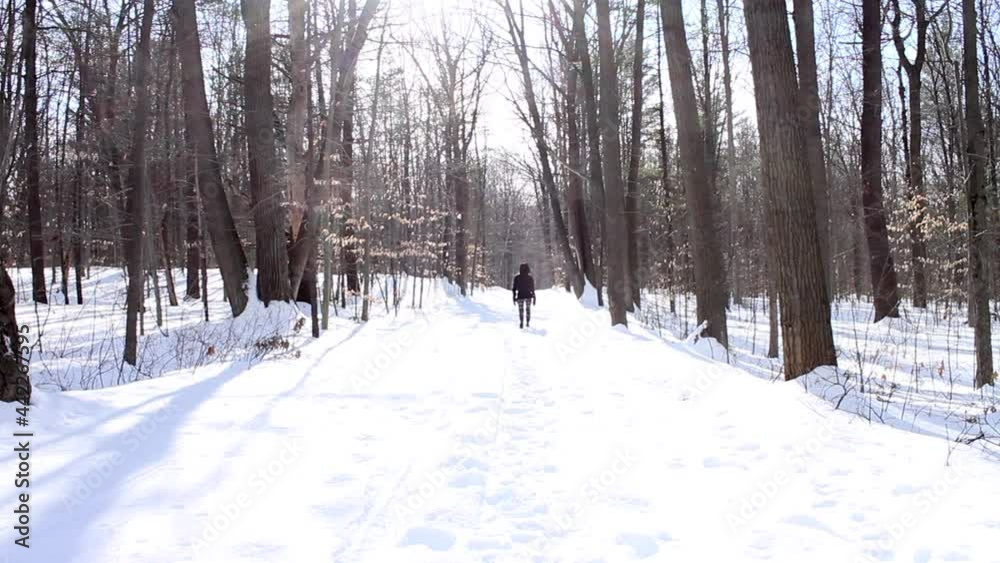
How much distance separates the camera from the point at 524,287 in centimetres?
1516

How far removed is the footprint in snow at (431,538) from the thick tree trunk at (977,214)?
826 cm

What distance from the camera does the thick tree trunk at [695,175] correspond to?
32.7ft

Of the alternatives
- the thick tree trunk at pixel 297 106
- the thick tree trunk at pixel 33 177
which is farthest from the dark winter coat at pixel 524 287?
the thick tree trunk at pixel 33 177

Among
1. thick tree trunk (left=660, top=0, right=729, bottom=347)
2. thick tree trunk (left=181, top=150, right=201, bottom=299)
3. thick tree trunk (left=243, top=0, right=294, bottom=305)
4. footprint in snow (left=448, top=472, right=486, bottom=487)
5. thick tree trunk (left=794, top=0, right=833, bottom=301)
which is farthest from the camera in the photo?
thick tree trunk (left=181, top=150, right=201, bottom=299)

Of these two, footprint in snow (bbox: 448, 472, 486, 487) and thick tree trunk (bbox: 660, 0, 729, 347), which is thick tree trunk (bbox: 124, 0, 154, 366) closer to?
footprint in snow (bbox: 448, 472, 486, 487)

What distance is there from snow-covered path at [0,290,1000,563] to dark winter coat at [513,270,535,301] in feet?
28.6

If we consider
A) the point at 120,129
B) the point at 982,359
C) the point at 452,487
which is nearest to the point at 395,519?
the point at 452,487

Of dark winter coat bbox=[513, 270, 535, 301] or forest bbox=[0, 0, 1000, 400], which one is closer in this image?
forest bbox=[0, 0, 1000, 400]

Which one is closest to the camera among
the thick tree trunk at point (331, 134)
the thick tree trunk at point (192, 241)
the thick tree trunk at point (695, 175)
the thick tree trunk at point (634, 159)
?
the thick tree trunk at point (695, 175)

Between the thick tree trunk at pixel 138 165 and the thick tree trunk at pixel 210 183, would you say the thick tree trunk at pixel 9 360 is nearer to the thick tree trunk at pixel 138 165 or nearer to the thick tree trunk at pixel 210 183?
the thick tree trunk at pixel 138 165

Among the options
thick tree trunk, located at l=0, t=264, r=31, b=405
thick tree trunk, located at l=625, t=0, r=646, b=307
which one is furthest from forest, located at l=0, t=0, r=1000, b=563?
thick tree trunk, located at l=625, t=0, r=646, b=307

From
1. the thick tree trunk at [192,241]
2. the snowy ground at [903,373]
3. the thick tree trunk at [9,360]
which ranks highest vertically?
the thick tree trunk at [192,241]

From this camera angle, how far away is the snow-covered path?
9.55 feet

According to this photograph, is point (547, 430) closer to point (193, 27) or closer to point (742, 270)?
point (193, 27)
